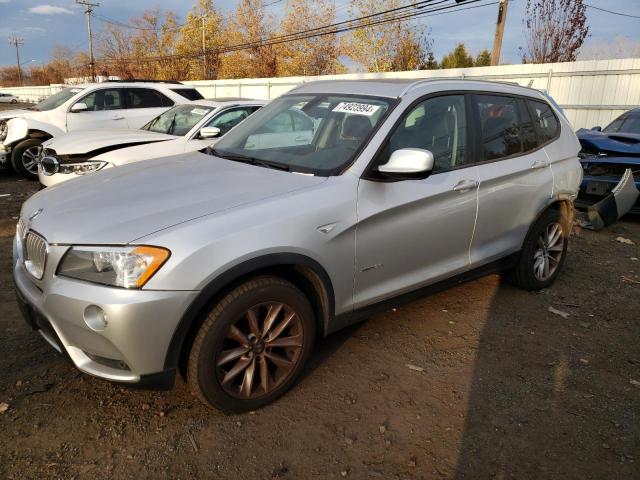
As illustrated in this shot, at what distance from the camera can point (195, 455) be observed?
2.44 m

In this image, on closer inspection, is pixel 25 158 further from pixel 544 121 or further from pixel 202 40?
pixel 202 40

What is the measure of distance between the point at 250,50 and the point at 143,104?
3565 centimetres

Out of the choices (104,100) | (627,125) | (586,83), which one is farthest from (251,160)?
(586,83)

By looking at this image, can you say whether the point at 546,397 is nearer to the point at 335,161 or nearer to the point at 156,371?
the point at 335,161

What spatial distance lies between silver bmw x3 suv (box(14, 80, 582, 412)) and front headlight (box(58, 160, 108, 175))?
9.51 feet

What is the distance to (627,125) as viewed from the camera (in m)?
8.33

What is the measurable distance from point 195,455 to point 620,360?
9.52 ft

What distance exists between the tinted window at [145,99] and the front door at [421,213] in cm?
806

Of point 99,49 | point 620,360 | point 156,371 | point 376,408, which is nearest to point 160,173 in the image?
point 156,371

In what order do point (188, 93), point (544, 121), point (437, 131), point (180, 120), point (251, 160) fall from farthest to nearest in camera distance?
point (188, 93), point (180, 120), point (544, 121), point (437, 131), point (251, 160)

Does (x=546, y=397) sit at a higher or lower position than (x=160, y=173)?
lower

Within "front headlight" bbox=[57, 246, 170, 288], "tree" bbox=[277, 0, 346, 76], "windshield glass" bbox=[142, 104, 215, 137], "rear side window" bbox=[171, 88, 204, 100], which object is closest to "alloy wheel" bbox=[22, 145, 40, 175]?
"rear side window" bbox=[171, 88, 204, 100]

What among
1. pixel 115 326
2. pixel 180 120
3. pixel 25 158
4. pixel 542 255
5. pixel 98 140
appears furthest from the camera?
pixel 25 158

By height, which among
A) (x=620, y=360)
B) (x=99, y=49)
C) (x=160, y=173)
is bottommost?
(x=620, y=360)
